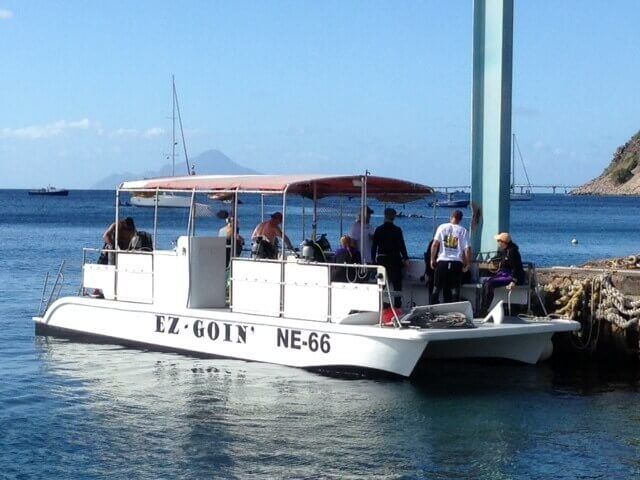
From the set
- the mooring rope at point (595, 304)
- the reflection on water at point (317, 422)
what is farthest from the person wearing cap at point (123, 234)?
the mooring rope at point (595, 304)

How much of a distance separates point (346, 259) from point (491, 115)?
4862 millimetres

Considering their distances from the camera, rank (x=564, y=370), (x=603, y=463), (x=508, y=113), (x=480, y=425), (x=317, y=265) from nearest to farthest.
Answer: (x=603, y=463)
(x=480, y=425)
(x=317, y=265)
(x=564, y=370)
(x=508, y=113)

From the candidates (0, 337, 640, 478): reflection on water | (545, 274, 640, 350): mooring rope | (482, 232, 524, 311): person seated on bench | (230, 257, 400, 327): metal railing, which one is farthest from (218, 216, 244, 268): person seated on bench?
(545, 274, 640, 350): mooring rope

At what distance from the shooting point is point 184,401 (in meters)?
14.2

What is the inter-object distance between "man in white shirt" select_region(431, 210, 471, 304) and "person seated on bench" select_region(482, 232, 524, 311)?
439mm

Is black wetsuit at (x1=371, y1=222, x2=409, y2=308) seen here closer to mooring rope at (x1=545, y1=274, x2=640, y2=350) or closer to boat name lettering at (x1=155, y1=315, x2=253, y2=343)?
boat name lettering at (x1=155, y1=315, x2=253, y2=343)

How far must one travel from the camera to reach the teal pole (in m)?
18.9

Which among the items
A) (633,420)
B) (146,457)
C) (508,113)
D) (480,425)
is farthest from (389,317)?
(508,113)

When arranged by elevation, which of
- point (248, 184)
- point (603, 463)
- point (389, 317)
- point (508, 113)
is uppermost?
point (508, 113)

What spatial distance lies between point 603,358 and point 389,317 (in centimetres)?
416

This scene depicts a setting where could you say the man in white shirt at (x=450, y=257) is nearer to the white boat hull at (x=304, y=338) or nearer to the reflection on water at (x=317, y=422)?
the white boat hull at (x=304, y=338)

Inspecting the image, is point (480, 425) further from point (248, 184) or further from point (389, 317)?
point (248, 184)

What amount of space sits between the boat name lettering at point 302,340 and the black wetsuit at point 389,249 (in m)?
1.51

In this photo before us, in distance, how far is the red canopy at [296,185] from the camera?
51.8 ft
